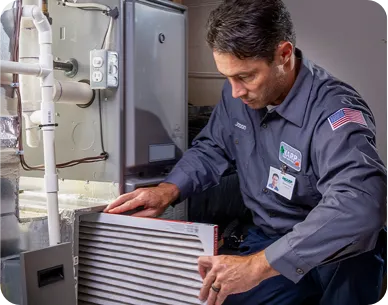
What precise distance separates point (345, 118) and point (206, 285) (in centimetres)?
62

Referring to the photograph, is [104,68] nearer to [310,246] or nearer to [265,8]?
[265,8]

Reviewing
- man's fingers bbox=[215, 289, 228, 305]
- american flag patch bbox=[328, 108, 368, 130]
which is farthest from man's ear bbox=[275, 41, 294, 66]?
man's fingers bbox=[215, 289, 228, 305]

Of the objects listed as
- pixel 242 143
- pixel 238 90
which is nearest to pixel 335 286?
pixel 242 143

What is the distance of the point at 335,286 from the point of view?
1452 millimetres

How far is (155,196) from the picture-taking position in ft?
5.03

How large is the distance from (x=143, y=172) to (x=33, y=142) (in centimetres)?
39

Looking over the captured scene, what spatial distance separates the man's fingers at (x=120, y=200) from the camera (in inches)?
57.5

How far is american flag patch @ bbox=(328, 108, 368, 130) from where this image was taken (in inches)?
52.6

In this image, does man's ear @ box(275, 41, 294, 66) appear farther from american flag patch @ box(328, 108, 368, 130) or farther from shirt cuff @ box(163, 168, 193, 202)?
shirt cuff @ box(163, 168, 193, 202)

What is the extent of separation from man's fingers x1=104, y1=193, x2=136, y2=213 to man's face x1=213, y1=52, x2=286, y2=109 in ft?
1.55

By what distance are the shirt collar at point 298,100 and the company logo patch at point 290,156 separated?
0.09m

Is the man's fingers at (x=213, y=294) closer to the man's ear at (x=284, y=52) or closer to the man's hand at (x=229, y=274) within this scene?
the man's hand at (x=229, y=274)

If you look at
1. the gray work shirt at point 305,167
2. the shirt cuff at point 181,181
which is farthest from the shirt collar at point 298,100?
the shirt cuff at point 181,181

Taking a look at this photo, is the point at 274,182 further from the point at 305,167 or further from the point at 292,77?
the point at 292,77
